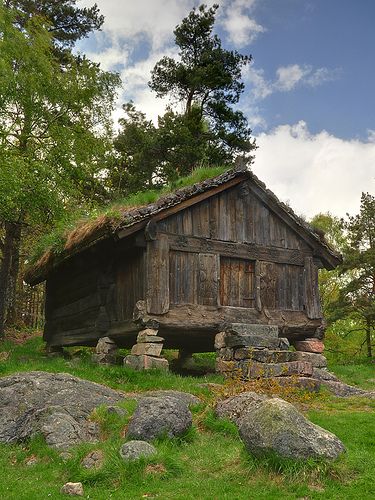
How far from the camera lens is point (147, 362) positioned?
13812 mm

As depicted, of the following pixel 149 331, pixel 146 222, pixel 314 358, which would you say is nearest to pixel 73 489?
pixel 149 331

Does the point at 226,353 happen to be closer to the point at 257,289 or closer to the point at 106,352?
the point at 257,289

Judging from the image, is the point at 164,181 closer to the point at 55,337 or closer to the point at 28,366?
the point at 55,337

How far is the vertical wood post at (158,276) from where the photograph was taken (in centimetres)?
1433

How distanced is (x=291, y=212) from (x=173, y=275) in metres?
4.05

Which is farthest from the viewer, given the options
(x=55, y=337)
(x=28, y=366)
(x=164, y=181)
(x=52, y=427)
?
(x=164, y=181)

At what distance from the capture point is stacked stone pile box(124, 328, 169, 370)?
13.8 m

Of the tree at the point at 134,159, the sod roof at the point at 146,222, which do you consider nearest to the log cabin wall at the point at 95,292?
the sod roof at the point at 146,222

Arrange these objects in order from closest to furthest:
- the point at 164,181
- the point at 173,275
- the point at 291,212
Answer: the point at 173,275 → the point at 291,212 → the point at 164,181

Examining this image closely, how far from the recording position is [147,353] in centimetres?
1391

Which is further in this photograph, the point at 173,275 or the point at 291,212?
the point at 291,212

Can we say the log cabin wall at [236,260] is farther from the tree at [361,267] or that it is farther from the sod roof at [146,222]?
the tree at [361,267]

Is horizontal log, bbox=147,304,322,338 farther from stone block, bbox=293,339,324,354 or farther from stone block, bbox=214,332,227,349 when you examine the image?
stone block, bbox=214,332,227,349

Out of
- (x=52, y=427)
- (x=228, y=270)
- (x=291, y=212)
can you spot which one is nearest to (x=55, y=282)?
(x=228, y=270)
